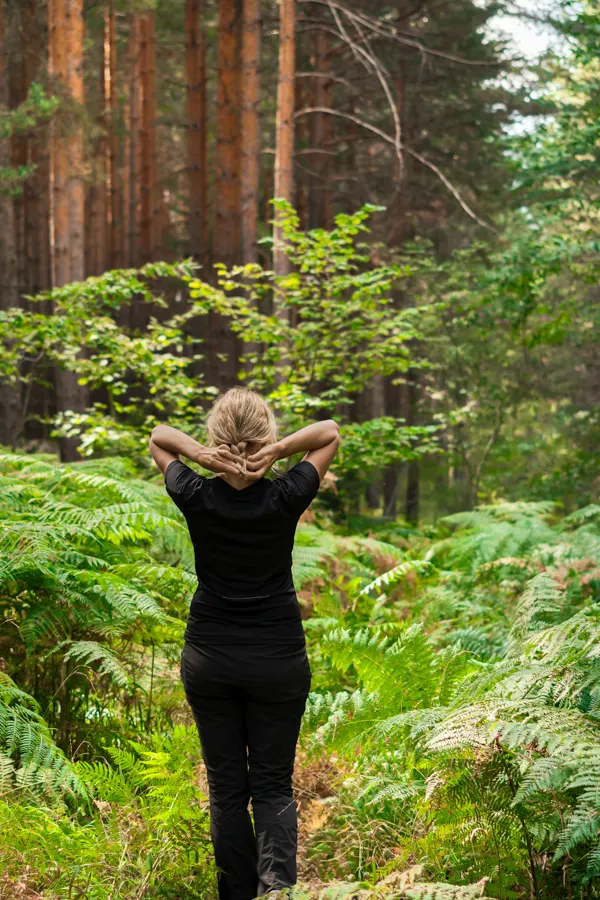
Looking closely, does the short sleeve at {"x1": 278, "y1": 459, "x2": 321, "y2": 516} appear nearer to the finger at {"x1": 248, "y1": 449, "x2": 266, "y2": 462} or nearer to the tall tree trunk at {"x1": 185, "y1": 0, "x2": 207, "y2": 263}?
the finger at {"x1": 248, "y1": 449, "x2": 266, "y2": 462}

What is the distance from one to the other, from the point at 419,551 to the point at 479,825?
Answer: 21.7 feet

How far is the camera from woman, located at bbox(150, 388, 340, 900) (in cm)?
323

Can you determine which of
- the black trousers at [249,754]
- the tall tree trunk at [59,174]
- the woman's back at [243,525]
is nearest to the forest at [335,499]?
the tall tree trunk at [59,174]

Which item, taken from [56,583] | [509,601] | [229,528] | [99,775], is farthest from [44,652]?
[509,601]

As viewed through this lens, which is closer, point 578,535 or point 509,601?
point 509,601

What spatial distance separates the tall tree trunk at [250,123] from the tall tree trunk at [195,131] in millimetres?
4569

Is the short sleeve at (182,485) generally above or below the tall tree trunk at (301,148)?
below

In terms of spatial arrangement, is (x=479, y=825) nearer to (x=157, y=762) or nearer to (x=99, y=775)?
(x=157, y=762)

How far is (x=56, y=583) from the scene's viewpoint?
4055mm

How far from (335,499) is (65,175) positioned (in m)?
6.82

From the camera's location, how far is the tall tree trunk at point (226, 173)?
53.6ft

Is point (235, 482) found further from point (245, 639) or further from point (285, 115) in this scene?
point (285, 115)

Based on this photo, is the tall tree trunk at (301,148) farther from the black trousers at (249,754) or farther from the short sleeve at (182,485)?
the black trousers at (249,754)

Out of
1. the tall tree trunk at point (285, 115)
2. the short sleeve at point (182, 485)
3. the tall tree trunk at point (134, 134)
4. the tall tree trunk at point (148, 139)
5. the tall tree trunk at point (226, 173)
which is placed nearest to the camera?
the short sleeve at point (182, 485)
